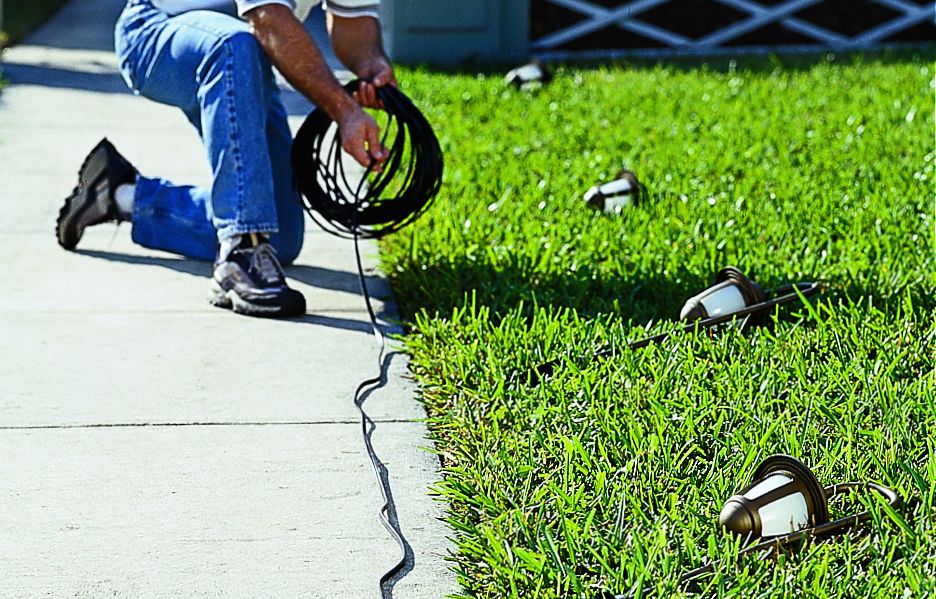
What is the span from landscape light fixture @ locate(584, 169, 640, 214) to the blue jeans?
3.59 feet

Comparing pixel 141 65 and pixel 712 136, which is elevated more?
pixel 141 65

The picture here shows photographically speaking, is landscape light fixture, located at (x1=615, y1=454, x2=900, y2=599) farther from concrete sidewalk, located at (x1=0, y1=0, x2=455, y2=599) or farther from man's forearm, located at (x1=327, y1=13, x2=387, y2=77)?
man's forearm, located at (x1=327, y1=13, x2=387, y2=77)

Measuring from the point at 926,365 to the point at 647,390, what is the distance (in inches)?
29.2

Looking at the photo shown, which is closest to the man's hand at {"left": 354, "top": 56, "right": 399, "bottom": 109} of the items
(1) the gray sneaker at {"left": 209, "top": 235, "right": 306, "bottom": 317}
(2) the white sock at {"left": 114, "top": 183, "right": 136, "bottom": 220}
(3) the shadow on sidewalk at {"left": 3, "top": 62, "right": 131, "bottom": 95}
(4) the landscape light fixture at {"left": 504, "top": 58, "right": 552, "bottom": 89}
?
(1) the gray sneaker at {"left": 209, "top": 235, "right": 306, "bottom": 317}

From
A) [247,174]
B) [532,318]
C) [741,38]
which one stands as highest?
[247,174]

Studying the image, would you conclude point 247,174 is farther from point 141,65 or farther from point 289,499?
point 289,499

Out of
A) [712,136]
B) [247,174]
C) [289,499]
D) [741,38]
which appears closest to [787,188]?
[712,136]

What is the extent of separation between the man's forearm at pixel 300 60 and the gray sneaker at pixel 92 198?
95 cm

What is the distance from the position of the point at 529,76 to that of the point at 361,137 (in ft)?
12.3

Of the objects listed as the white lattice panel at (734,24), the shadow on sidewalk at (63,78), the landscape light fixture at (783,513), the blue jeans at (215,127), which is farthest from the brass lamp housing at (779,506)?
the white lattice panel at (734,24)

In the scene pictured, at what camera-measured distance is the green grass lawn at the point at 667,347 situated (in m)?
2.37

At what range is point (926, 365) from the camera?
325 cm

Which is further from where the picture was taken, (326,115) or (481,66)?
(481,66)

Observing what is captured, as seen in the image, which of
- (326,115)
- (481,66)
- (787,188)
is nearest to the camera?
(326,115)
